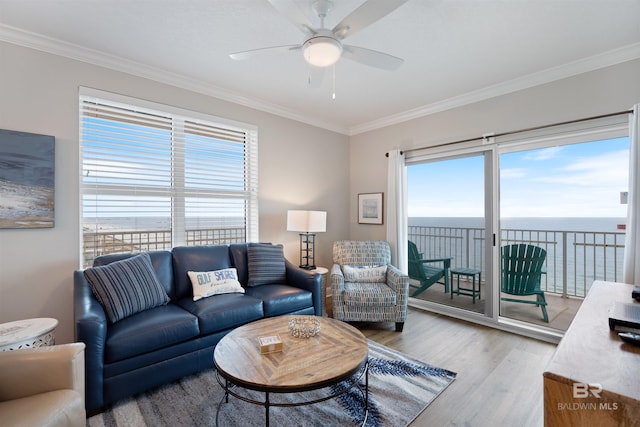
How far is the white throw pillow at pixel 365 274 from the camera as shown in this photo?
11.4 feet

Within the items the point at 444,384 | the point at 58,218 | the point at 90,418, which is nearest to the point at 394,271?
the point at 444,384

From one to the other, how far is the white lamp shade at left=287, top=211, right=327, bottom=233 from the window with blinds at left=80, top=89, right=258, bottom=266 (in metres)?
0.49

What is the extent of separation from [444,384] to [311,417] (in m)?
1.04

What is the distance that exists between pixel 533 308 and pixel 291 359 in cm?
309

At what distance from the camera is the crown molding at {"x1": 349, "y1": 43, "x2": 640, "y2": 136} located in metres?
2.44

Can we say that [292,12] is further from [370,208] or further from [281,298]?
[370,208]

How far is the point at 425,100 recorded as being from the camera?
3525 mm

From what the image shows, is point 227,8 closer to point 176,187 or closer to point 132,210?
point 176,187

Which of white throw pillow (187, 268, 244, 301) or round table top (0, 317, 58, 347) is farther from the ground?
white throw pillow (187, 268, 244, 301)

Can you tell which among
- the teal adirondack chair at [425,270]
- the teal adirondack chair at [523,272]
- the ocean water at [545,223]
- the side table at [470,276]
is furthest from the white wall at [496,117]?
the teal adirondack chair at [523,272]

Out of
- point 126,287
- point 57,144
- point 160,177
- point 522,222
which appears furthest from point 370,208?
point 57,144

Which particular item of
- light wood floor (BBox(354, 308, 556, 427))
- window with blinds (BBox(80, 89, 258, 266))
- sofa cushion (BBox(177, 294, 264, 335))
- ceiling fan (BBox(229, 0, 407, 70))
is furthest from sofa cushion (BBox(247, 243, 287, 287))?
ceiling fan (BBox(229, 0, 407, 70))

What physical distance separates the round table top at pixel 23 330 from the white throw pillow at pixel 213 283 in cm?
96

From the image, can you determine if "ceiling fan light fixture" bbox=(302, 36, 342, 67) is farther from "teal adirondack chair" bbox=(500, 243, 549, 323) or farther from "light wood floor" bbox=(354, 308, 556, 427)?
"teal adirondack chair" bbox=(500, 243, 549, 323)
